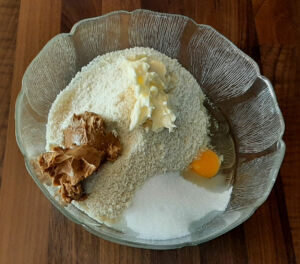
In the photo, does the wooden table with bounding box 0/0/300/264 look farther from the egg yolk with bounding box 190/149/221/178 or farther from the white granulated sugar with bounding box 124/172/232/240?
the egg yolk with bounding box 190/149/221/178

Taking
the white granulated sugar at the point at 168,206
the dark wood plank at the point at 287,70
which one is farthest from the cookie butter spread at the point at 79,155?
the dark wood plank at the point at 287,70

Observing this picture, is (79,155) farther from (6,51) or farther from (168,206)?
(6,51)

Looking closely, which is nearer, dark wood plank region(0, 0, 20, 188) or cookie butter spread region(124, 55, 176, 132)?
cookie butter spread region(124, 55, 176, 132)

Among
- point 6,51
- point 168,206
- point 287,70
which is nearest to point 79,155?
point 168,206

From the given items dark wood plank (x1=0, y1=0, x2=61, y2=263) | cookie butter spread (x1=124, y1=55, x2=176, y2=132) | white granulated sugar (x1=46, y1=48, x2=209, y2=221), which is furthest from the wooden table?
cookie butter spread (x1=124, y1=55, x2=176, y2=132)

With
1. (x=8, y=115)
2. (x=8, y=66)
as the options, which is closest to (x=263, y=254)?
(x=8, y=115)

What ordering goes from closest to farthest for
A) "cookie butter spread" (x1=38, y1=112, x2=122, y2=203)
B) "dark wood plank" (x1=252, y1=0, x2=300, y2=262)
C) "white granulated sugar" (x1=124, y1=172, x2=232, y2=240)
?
"cookie butter spread" (x1=38, y1=112, x2=122, y2=203), "white granulated sugar" (x1=124, y1=172, x2=232, y2=240), "dark wood plank" (x1=252, y1=0, x2=300, y2=262)


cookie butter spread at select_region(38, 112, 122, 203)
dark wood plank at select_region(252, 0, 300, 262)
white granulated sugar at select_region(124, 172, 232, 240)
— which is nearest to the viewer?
cookie butter spread at select_region(38, 112, 122, 203)

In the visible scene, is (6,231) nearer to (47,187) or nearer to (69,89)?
(47,187)
